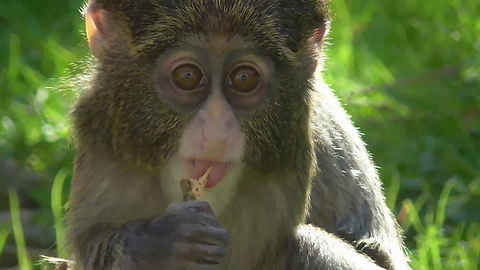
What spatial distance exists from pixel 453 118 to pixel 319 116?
2486mm

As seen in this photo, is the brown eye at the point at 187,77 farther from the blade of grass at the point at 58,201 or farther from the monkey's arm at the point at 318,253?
the blade of grass at the point at 58,201

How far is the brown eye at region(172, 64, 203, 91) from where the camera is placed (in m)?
2.87

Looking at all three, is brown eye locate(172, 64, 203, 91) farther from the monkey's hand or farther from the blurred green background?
the blurred green background

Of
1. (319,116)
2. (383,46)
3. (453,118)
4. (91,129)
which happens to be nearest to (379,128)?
(453,118)

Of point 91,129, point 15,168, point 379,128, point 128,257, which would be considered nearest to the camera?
point 128,257

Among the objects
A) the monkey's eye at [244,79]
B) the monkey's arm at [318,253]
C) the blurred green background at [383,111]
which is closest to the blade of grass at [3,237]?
the blurred green background at [383,111]

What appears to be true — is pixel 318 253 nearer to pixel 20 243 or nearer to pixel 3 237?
pixel 20 243

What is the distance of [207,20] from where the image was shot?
2.88 m

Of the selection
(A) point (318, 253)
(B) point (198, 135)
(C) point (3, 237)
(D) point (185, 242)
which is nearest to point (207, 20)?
(B) point (198, 135)

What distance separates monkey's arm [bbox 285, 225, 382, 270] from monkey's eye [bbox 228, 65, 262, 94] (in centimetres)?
74

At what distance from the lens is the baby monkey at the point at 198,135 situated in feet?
9.42

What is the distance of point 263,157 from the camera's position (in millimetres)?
3041

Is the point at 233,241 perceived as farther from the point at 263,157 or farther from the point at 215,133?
the point at 215,133

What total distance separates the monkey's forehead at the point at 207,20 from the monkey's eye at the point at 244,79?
0.09m
